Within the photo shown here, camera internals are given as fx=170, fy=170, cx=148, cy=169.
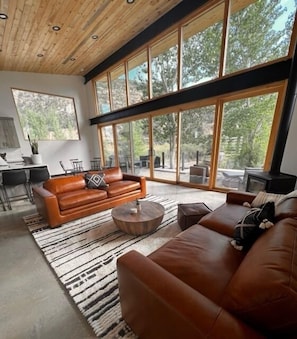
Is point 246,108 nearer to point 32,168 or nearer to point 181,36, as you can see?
point 181,36

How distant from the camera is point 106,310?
1398 mm

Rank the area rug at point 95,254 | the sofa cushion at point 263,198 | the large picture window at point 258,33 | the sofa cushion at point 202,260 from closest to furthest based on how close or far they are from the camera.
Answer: the sofa cushion at point 202,260 < the area rug at point 95,254 < the sofa cushion at point 263,198 < the large picture window at point 258,33

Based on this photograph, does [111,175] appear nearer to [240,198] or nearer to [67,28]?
[240,198]

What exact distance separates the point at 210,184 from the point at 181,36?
361 cm

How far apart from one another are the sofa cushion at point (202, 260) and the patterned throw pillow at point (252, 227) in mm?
73

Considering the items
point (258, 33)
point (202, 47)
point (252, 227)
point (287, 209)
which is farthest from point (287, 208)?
point (202, 47)

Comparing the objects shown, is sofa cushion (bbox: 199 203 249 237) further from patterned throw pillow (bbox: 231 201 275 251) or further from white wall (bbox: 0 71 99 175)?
white wall (bbox: 0 71 99 175)

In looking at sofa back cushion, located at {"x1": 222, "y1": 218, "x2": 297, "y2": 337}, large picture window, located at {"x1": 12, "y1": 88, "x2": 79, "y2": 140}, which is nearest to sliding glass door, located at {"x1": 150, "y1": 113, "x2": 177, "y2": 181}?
large picture window, located at {"x1": 12, "y1": 88, "x2": 79, "y2": 140}

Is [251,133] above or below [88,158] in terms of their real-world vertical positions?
above

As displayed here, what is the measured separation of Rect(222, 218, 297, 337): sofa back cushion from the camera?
61 centimetres

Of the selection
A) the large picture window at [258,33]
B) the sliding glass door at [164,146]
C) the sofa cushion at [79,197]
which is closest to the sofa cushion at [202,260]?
the sofa cushion at [79,197]

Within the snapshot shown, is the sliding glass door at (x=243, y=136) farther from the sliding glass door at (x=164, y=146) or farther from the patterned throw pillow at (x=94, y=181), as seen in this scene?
the patterned throw pillow at (x=94, y=181)

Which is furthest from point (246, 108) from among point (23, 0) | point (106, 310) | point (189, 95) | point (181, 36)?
point (23, 0)

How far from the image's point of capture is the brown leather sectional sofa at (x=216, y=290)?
2.14ft
